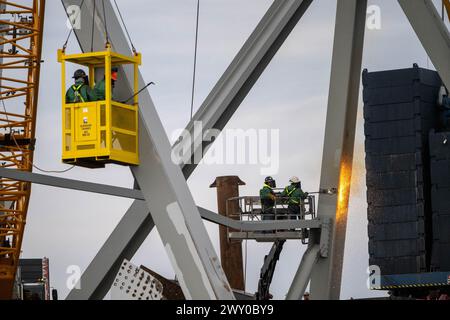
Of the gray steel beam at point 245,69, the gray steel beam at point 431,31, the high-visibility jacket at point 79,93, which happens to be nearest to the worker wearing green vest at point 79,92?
the high-visibility jacket at point 79,93

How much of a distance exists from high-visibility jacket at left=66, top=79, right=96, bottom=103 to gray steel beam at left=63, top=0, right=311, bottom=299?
9.89ft

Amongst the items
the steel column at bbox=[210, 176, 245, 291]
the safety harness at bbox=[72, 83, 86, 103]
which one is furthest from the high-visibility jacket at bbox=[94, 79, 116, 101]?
the steel column at bbox=[210, 176, 245, 291]

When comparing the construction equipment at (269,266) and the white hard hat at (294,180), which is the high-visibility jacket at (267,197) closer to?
the white hard hat at (294,180)

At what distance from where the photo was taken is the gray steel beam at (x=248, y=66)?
2138 centimetres

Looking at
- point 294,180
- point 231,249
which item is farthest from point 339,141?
point 231,249

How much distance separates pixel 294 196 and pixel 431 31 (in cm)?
478

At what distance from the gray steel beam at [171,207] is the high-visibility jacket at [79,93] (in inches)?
27.2

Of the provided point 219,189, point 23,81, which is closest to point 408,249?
point 219,189

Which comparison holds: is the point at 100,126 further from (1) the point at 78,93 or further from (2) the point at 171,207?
(2) the point at 171,207

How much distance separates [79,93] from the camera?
58.0 ft
